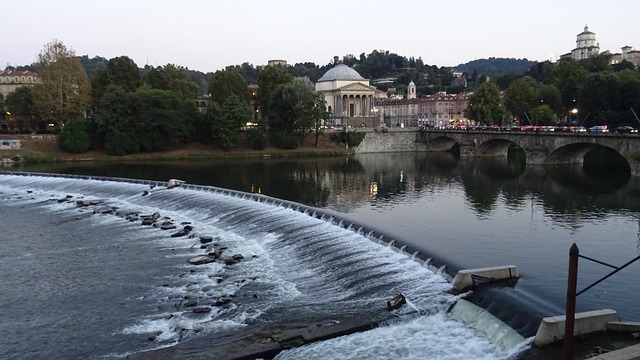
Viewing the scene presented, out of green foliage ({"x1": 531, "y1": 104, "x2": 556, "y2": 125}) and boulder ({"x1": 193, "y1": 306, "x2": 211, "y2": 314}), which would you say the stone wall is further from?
boulder ({"x1": 193, "y1": 306, "x2": 211, "y2": 314})

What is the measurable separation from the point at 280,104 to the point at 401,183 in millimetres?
39572

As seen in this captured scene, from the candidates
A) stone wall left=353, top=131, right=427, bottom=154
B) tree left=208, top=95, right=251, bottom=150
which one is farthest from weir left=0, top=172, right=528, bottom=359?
stone wall left=353, top=131, right=427, bottom=154

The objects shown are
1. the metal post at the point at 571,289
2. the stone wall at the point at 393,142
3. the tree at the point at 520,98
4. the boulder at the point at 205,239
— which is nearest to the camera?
the metal post at the point at 571,289

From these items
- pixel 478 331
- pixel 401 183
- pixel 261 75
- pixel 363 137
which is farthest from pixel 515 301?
pixel 261 75

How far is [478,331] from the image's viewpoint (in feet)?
49.2

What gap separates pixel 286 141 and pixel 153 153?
2100cm

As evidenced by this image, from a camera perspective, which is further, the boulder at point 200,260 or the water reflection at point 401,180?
the water reflection at point 401,180

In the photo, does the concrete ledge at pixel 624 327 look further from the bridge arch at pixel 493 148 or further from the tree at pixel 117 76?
the tree at pixel 117 76

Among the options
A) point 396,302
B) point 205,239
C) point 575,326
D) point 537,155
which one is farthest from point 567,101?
point 575,326

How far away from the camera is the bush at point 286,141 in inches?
3356

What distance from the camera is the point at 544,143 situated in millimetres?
62469

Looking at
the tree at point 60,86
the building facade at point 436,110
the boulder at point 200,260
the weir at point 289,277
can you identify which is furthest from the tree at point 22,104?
the building facade at point 436,110

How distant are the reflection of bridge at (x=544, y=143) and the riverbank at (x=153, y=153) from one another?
20392mm

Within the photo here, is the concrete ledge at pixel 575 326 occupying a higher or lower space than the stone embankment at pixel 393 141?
lower
